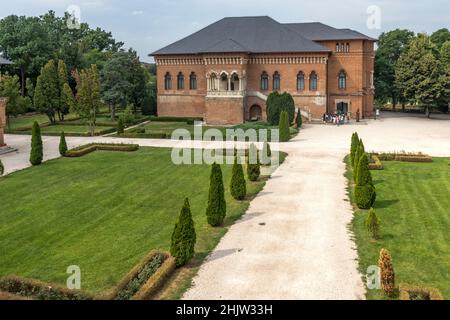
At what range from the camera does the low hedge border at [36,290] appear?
14.0 m

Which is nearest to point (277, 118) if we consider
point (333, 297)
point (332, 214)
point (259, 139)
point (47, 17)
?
point (259, 139)

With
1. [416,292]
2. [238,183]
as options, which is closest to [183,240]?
[416,292]

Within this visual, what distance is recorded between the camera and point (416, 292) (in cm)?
1405

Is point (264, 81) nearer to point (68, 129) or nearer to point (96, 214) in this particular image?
point (68, 129)

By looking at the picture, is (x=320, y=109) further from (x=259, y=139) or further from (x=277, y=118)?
(x=259, y=139)

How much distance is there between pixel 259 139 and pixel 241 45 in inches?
781

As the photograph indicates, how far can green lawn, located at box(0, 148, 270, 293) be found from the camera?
17.3 meters

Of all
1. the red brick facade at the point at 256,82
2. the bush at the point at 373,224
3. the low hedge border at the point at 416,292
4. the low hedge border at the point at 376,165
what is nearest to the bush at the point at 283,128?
the low hedge border at the point at 376,165

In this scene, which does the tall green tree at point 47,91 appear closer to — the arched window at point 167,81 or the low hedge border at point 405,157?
the arched window at point 167,81

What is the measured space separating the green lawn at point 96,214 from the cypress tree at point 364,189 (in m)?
5.30

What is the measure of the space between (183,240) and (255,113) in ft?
155

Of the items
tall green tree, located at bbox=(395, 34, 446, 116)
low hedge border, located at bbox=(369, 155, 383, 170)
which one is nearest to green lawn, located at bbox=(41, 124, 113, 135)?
low hedge border, located at bbox=(369, 155, 383, 170)

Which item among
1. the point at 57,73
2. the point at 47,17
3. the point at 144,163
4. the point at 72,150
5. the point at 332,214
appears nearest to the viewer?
the point at 332,214
